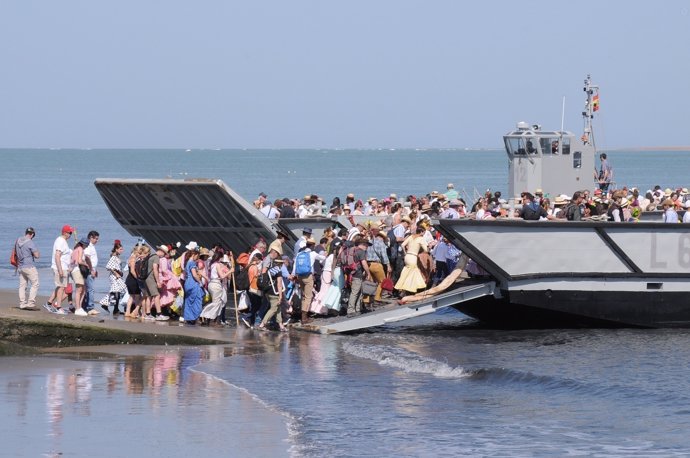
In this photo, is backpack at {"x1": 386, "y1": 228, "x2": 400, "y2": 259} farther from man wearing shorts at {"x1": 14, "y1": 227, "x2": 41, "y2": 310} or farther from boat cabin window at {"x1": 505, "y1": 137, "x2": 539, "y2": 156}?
boat cabin window at {"x1": 505, "y1": 137, "x2": 539, "y2": 156}

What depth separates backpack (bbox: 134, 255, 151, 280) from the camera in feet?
70.6

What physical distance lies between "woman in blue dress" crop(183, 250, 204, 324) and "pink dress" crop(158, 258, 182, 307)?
1.49 feet

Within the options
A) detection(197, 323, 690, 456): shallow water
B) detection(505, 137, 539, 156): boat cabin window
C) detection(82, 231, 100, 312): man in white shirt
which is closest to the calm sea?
detection(197, 323, 690, 456): shallow water

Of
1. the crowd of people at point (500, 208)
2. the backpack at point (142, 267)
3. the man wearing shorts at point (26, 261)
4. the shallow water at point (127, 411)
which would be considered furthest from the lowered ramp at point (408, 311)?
the man wearing shorts at point (26, 261)

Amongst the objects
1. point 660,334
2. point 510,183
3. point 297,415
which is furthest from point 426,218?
point 510,183

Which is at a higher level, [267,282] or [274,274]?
[274,274]

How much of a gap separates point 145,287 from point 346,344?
4208 mm

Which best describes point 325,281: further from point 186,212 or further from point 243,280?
point 186,212

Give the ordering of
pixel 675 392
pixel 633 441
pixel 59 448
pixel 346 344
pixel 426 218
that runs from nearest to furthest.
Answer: pixel 59 448 < pixel 633 441 < pixel 675 392 < pixel 346 344 < pixel 426 218

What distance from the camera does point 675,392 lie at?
16719 mm

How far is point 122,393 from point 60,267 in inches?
264

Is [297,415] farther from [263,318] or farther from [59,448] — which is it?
[263,318]

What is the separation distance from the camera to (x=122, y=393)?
1521cm

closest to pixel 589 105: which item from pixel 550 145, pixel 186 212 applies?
pixel 550 145
